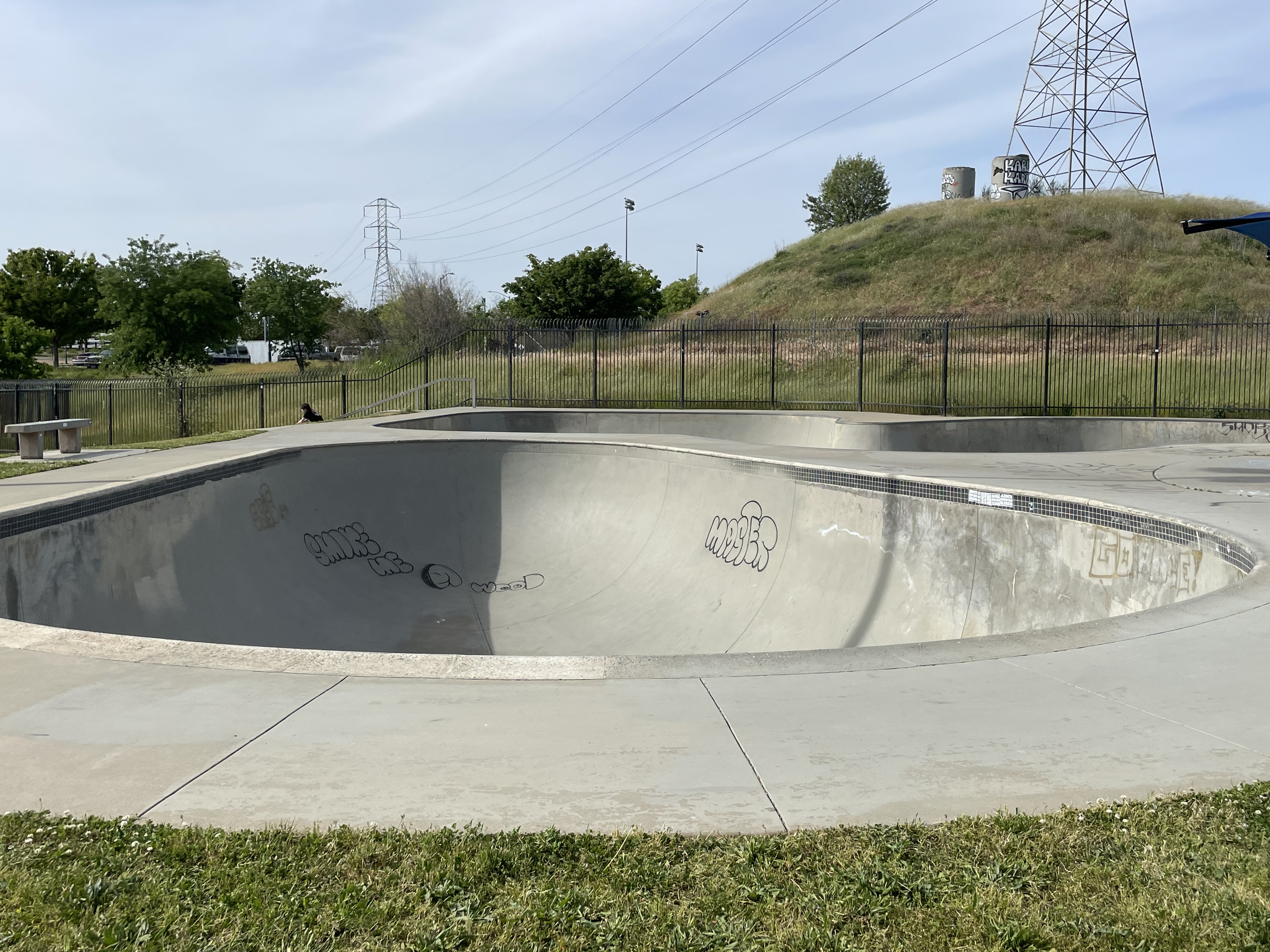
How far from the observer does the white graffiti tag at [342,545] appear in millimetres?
11680

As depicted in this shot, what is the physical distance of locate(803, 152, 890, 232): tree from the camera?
81562 mm

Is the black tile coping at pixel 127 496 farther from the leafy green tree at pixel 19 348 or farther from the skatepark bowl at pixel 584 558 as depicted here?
the leafy green tree at pixel 19 348

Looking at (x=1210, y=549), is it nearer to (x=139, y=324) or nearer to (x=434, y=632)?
(x=434, y=632)

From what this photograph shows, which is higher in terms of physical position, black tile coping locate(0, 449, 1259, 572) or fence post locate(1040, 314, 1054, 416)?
fence post locate(1040, 314, 1054, 416)

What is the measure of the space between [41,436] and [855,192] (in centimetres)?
7690

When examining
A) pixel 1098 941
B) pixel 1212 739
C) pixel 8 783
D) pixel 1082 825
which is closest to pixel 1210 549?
pixel 1212 739

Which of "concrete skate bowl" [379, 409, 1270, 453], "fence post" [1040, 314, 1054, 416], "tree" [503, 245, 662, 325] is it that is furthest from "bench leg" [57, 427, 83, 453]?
"tree" [503, 245, 662, 325]

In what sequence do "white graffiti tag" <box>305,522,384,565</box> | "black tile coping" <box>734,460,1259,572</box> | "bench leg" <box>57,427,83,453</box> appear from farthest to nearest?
"bench leg" <box>57,427,83,453</box>, "white graffiti tag" <box>305,522,384,565</box>, "black tile coping" <box>734,460,1259,572</box>

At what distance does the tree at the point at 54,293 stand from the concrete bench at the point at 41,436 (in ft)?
197

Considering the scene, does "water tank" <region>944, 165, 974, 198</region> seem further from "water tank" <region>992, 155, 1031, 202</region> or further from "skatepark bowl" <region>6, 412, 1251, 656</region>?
"skatepark bowl" <region>6, 412, 1251, 656</region>

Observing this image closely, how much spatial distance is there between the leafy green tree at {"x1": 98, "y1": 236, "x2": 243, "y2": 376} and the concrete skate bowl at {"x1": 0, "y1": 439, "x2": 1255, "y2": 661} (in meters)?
39.0

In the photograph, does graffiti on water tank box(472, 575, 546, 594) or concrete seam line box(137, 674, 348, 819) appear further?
graffiti on water tank box(472, 575, 546, 594)

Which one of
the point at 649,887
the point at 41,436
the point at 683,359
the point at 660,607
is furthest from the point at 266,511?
the point at 683,359

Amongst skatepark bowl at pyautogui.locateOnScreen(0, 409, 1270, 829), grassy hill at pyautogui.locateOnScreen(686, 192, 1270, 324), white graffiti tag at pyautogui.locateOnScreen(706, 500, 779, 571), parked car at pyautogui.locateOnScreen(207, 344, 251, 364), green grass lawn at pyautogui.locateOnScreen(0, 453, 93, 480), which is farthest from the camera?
parked car at pyautogui.locateOnScreen(207, 344, 251, 364)
